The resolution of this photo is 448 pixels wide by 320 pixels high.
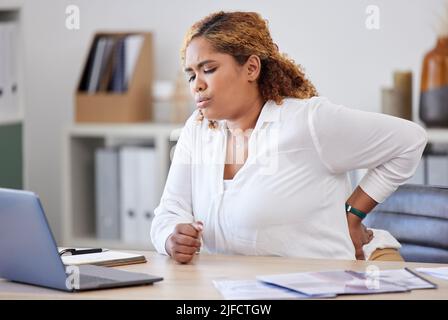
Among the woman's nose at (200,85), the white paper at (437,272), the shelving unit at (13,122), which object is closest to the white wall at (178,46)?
the shelving unit at (13,122)

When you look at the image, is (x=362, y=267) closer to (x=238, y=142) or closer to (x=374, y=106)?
(x=238, y=142)

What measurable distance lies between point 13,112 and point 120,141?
712 millimetres

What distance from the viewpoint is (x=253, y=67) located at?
195 centimetres

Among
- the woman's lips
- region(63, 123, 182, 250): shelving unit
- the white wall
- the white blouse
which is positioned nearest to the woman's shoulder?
the white blouse

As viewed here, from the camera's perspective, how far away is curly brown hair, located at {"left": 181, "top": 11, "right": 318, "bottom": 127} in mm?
1898

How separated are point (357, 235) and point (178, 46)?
1.97 metres

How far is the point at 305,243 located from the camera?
1.83 m

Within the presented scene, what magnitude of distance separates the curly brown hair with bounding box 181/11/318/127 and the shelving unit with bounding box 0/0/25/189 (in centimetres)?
145

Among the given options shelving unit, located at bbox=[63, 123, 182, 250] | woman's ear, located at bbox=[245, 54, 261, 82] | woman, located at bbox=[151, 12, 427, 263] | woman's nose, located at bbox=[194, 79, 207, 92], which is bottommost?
shelving unit, located at bbox=[63, 123, 182, 250]

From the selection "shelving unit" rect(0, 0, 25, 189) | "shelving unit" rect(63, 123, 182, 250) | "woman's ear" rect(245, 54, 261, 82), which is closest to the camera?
"woman's ear" rect(245, 54, 261, 82)

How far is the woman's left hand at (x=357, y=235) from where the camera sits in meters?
1.91

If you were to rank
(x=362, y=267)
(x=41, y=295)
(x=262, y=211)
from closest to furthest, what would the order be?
(x=41, y=295)
(x=362, y=267)
(x=262, y=211)

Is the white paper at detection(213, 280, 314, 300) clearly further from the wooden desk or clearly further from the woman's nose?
the woman's nose
